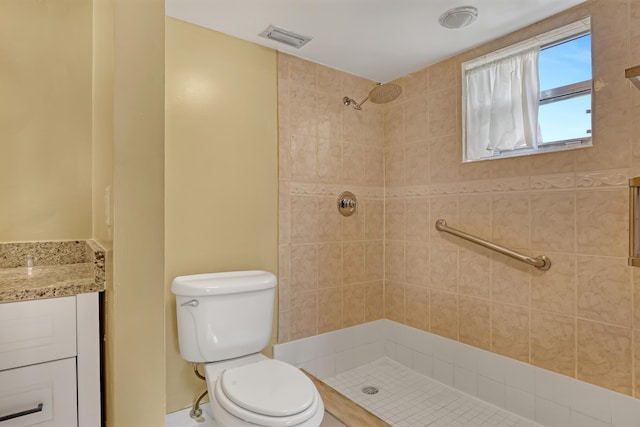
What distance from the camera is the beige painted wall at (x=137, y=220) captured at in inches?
36.6

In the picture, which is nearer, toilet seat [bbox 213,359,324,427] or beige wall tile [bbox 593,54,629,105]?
toilet seat [bbox 213,359,324,427]

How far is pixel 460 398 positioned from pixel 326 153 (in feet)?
5.58

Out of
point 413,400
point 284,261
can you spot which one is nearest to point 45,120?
point 284,261

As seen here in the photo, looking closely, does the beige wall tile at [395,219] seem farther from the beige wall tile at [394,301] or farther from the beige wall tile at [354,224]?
the beige wall tile at [394,301]

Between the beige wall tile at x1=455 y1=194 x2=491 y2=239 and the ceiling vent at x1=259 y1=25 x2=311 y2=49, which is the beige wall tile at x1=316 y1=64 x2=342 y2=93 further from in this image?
the beige wall tile at x1=455 y1=194 x2=491 y2=239

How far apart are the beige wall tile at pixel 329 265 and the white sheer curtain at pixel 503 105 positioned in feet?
3.37

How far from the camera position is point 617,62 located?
1532 mm

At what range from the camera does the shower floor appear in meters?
1.82

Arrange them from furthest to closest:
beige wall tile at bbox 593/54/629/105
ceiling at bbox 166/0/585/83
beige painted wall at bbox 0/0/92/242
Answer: ceiling at bbox 166/0/585/83 → beige wall tile at bbox 593/54/629/105 → beige painted wall at bbox 0/0/92/242

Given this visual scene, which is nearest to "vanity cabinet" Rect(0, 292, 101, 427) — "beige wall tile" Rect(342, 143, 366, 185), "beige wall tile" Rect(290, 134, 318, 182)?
"beige wall tile" Rect(290, 134, 318, 182)

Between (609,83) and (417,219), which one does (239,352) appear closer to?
(417,219)

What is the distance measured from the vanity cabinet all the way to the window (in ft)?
6.67

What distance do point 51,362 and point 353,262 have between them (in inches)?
69.5

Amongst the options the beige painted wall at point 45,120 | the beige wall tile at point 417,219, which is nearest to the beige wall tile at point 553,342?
the beige wall tile at point 417,219
